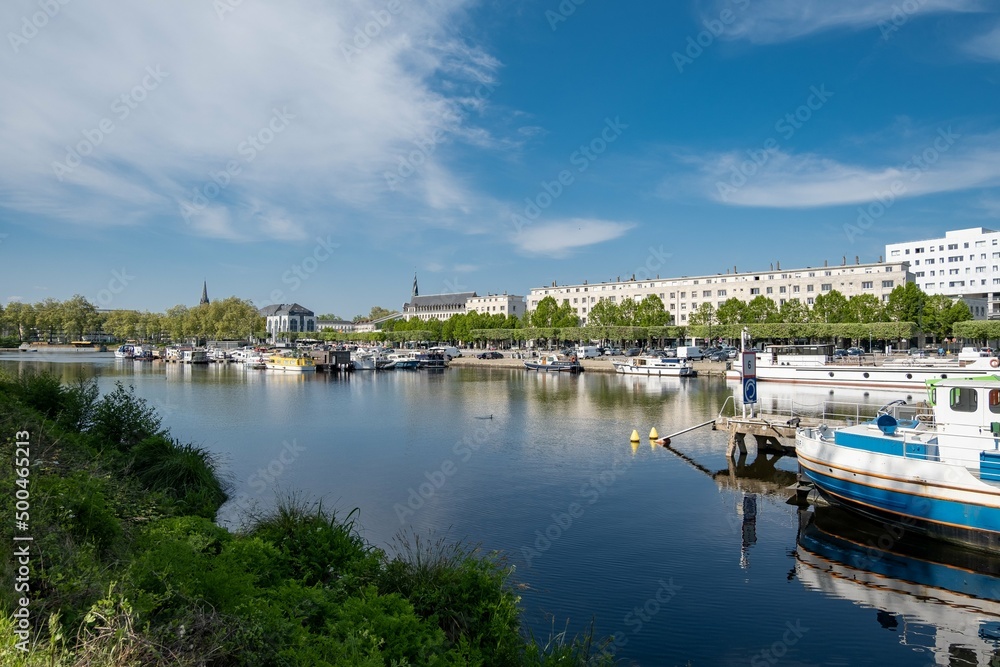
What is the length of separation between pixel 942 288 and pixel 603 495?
133 m

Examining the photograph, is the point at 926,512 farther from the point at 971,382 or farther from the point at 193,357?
the point at 193,357

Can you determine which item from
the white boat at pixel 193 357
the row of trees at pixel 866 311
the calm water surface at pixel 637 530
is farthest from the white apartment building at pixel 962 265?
the white boat at pixel 193 357

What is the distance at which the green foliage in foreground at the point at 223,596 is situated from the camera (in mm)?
5414

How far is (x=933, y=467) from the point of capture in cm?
1533

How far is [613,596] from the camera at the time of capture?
12.8 metres

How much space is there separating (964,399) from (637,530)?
31.6 feet

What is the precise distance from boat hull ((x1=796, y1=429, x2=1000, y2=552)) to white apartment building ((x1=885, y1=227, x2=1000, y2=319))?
115 metres

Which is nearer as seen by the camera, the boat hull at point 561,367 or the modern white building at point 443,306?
the boat hull at point 561,367

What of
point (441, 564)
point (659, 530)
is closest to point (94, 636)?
point (441, 564)

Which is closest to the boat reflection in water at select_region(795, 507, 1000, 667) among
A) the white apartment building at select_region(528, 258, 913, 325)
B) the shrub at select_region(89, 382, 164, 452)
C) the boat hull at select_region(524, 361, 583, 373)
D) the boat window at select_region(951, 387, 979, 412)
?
the boat window at select_region(951, 387, 979, 412)

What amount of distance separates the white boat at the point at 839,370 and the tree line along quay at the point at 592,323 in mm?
23268

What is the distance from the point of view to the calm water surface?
11477mm

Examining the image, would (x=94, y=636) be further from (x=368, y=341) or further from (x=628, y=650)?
(x=368, y=341)

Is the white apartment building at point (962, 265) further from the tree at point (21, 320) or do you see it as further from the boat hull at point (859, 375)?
the tree at point (21, 320)
